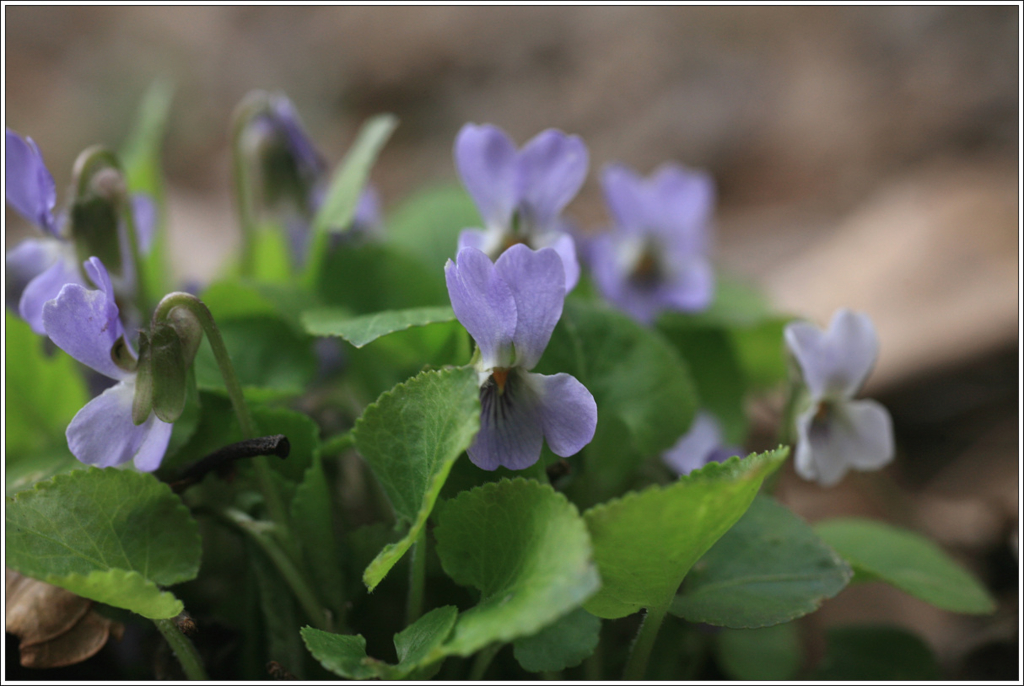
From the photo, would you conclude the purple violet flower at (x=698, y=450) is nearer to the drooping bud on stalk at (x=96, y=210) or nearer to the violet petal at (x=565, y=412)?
the violet petal at (x=565, y=412)

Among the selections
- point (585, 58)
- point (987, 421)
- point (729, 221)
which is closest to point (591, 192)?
point (729, 221)

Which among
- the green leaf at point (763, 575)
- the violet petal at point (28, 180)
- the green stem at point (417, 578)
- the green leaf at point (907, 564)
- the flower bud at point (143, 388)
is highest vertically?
the violet petal at point (28, 180)

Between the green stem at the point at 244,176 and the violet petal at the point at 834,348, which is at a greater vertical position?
the green stem at the point at 244,176

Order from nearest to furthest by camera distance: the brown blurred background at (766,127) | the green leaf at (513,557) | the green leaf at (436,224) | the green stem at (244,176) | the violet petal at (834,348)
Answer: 1. the green leaf at (513,557)
2. the violet petal at (834,348)
3. the green stem at (244,176)
4. the green leaf at (436,224)
5. the brown blurred background at (766,127)

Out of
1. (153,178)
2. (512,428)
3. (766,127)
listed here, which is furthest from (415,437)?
(766,127)

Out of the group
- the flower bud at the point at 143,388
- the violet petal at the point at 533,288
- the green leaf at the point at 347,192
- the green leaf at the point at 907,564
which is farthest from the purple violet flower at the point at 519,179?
the green leaf at the point at 907,564

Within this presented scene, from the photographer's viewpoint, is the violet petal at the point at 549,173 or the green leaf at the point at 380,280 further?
the green leaf at the point at 380,280

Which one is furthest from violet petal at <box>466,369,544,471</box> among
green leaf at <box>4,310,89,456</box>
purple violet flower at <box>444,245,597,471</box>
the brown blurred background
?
the brown blurred background

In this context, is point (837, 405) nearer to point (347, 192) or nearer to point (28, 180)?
point (347, 192)
